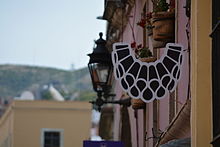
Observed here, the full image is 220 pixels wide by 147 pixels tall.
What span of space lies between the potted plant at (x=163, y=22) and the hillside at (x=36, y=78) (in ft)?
307

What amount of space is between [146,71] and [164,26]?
135 centimetres

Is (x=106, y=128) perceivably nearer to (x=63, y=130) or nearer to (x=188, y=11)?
(x=63, y=130)

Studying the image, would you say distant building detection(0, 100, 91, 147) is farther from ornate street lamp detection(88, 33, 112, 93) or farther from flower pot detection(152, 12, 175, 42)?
flower pot detection(152, 12, 175, 42)

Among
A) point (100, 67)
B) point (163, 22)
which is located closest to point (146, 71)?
point (163, 22)

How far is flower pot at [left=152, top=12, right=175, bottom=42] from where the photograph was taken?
30.3 feet

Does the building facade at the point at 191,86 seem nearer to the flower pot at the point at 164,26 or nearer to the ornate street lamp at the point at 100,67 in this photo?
the flower pot at the point at 164,26

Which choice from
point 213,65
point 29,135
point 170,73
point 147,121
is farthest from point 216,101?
point 29,135

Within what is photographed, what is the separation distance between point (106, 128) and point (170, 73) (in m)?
18.9

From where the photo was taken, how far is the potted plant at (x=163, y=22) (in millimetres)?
9262

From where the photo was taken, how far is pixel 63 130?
1389 inches

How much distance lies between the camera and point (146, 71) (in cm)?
823

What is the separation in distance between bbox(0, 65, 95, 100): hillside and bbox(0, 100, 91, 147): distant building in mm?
67757

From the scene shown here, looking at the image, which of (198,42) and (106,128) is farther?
(106,128)

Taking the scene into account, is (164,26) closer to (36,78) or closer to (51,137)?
(51,137)
